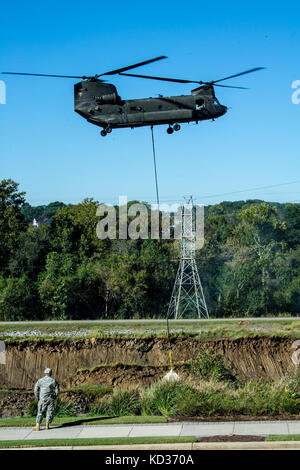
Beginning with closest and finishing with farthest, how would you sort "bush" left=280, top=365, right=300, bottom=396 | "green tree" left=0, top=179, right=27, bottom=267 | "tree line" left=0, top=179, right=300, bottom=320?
"bush" left=280, top=365, right=300, bottom=396
"tree line" left=0, top=179, right=300, bottom=320
"green tree" left=0, top=179, right=27, bottom=267

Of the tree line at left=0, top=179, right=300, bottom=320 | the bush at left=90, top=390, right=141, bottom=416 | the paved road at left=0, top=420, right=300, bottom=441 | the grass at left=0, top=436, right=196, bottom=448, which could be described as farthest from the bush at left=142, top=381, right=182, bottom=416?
the tree line at left=0, top=179, right=300, bottom=320

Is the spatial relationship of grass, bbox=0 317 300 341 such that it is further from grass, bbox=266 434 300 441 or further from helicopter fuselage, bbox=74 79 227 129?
grass, bbox=266 434 300 441

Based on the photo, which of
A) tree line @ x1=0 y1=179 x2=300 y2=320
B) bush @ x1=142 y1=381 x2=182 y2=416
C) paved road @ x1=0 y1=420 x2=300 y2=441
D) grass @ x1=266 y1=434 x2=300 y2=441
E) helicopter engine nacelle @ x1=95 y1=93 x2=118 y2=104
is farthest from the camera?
tree line @ x1=0 y1=179 x2=300 y2=320

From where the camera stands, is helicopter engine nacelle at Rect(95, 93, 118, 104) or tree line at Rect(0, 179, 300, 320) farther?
tree line at Rect(0, 179, 300, 320)

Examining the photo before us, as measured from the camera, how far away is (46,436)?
15.8 meters

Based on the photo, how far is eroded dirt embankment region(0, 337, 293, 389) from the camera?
36.0 metres

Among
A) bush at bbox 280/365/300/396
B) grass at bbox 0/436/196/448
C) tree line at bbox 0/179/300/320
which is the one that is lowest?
grass at bbox 0/436/196/448

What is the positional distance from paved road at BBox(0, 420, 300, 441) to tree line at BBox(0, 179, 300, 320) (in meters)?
34.6

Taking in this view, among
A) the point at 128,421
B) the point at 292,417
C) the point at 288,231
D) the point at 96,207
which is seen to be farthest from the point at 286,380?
the point at 288,231

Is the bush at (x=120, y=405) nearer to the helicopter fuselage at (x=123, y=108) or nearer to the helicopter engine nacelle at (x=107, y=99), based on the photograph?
the helicopter fuselage at (x=123, y=108)

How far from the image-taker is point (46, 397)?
55.4 feet

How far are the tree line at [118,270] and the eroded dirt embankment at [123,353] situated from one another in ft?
39.7

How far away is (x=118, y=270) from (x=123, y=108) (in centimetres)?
3298
